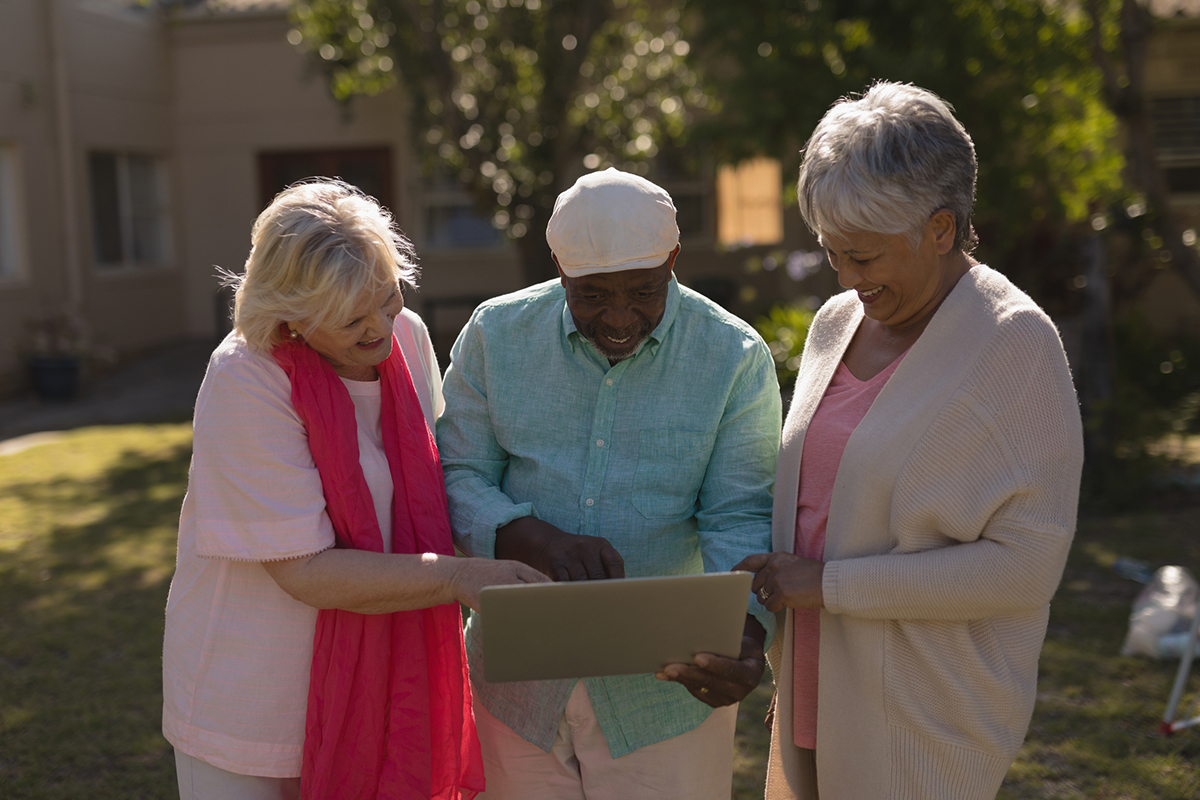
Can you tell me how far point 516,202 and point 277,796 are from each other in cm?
1027

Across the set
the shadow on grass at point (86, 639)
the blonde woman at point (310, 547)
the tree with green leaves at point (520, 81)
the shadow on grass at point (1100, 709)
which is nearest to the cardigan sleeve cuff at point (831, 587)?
the blonde woman at point (310, 547)

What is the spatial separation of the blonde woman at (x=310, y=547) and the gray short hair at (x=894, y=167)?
93 cm

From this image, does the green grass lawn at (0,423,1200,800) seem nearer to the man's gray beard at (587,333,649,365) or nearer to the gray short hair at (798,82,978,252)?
the man's gray beard at (587,333,649,365)

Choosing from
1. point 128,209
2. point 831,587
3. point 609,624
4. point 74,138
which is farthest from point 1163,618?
point 128,209

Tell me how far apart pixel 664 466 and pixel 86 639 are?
4137mm

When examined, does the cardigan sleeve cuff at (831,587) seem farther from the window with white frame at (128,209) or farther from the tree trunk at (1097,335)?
the window with white frame at (128,209)

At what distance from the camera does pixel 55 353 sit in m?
12.0

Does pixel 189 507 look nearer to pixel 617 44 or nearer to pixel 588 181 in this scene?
pixel 588 181

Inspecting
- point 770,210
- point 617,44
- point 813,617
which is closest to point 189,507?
point 813,617

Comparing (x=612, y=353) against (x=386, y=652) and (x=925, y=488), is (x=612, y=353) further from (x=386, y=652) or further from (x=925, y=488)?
(x=386, y=652)

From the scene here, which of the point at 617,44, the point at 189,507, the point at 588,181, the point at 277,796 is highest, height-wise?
the point at 617,44

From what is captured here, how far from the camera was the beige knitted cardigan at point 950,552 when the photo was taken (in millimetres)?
1952

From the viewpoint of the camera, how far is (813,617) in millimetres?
2314

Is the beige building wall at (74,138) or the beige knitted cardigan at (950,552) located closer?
the beige knitted cardigan at (950,552)
